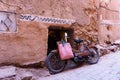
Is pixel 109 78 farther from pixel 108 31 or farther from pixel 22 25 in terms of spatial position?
pixel 108 31

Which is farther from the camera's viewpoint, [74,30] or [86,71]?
[74,30]

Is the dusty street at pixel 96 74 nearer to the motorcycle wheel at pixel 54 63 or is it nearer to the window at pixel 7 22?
the motorcycle wheel at pixel 54 63

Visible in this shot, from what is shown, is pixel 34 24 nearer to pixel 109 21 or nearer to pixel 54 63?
pixel 54 63

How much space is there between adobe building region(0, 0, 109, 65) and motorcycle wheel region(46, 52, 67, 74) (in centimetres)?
29

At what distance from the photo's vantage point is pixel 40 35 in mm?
5449

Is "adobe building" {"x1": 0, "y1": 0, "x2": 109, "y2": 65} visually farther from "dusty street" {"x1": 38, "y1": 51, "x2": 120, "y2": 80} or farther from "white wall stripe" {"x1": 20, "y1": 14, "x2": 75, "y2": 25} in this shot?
"dusty street" {"x1": 38, "y1": 51, "x2": 120, "y2": 80}

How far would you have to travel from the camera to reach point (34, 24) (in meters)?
5.28

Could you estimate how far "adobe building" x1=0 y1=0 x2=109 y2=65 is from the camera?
475cm

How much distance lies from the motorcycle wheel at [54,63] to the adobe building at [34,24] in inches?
11.4

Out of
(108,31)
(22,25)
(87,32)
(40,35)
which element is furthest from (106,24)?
(22,25)

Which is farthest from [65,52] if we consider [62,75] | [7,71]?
[7,71]

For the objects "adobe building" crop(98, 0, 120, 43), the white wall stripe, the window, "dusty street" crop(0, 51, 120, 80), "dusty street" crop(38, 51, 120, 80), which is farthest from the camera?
"adobe building" crop(98, 0, 120, 43)

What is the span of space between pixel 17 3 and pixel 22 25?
22.0 inches

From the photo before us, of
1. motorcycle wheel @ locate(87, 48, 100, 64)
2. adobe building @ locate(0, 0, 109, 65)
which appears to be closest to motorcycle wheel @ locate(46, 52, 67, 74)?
adobe building @ locate(0, 0, 109, 65)
